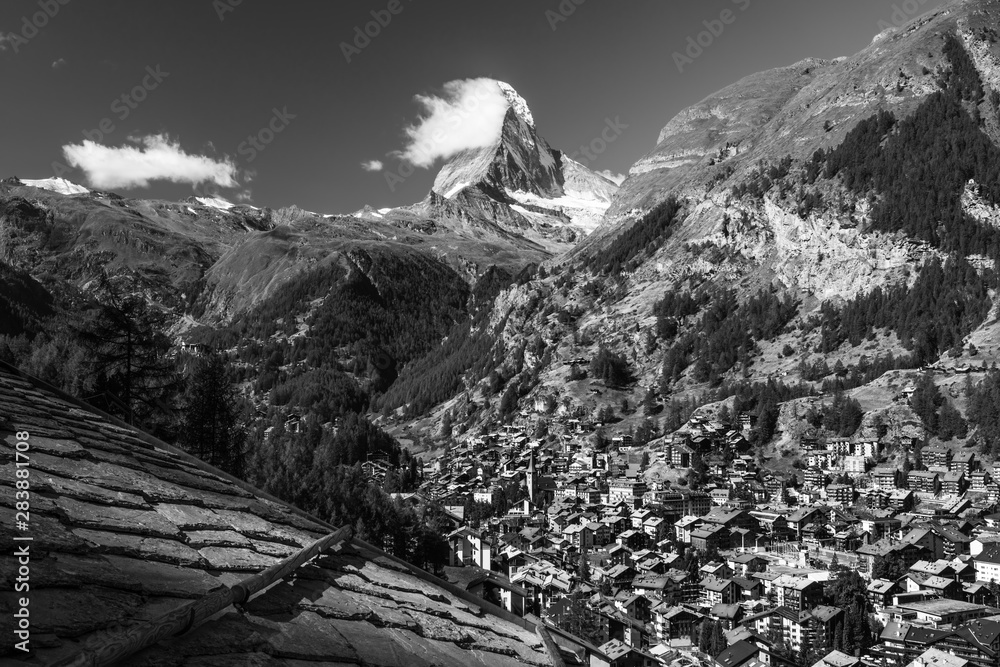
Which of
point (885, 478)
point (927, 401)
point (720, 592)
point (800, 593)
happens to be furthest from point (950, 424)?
point (720, 592)

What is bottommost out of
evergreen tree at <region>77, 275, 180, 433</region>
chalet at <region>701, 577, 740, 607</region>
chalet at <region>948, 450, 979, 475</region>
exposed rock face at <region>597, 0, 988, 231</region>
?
chalet at <region>701, 577, 740, 607</region>

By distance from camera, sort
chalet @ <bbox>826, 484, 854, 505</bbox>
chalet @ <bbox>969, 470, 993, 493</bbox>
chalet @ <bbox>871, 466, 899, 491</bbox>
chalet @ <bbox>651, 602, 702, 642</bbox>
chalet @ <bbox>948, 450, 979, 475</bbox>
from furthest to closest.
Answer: chalet @ <bbox>871, 466, 899, 491</bbox> → chalet @ <bbox>826, 484, 854, 505</bbox> → chalet @ <bbox>948, 450, 979, 475</bbox> → chalet @ <bbox>969, 470, 993, 493</bbox> → chalet @ <bbox>651, 602, 702, 642</bbox>

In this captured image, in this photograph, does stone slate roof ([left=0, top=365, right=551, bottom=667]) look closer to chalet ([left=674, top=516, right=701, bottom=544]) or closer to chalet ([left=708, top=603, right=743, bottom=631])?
chalet ([left=708, top=603, right=743, bottom=631])

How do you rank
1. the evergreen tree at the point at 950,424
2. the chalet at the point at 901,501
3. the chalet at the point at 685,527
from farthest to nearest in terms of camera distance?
the evergreen tree at the point at 950,424
the chalet at the point at 901,501
the chalet at the point at 685,527

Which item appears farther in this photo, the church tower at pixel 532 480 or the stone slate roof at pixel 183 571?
the church tower at pixel 532 480

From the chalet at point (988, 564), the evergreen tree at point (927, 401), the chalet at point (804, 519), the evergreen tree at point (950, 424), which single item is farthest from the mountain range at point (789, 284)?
the chalet at point (988, 564)

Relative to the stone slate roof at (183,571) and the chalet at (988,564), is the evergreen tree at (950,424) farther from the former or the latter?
the stone slate roof at (183,571)

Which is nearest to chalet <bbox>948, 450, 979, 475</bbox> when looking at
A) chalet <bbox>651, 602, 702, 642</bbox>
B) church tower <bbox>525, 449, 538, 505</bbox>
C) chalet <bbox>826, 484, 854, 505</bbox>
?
chalet <bbox>826, 484, 854, 505</bbox>

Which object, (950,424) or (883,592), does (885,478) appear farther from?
(883,592)
